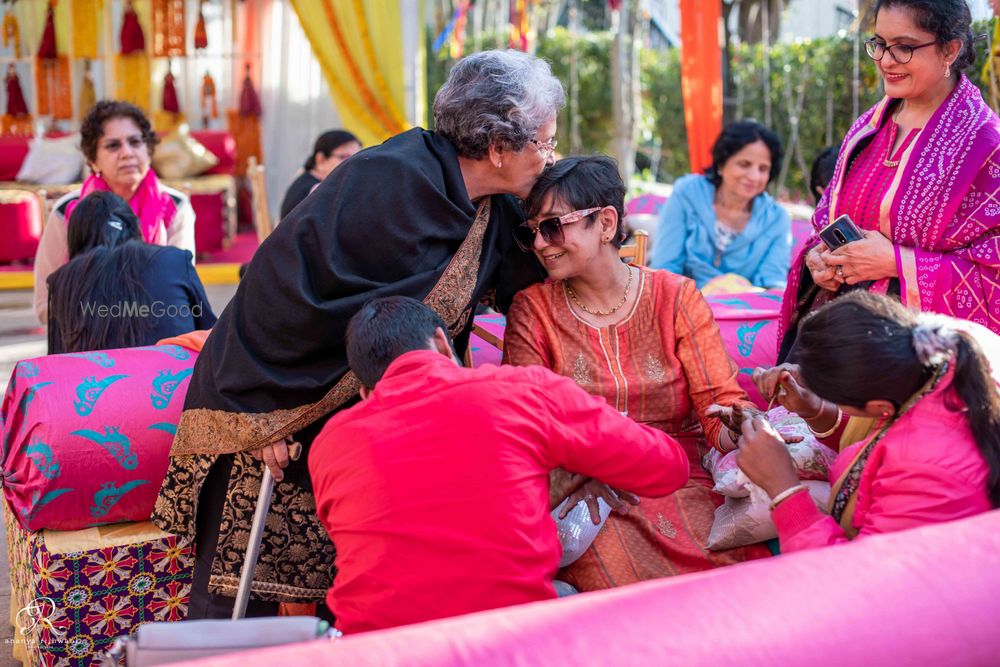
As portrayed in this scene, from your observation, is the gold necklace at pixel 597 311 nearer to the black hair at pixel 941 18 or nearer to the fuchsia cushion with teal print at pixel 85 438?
the black hair at pixel 941 18

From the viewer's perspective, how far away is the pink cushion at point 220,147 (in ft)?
33.5

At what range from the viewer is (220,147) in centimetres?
1021

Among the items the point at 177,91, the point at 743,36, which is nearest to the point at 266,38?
the point at 177,91

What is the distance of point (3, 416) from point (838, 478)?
7.40 ft

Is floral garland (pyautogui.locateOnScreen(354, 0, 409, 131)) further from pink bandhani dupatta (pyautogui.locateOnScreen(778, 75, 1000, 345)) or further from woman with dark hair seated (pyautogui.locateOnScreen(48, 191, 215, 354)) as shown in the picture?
pink bandhani dupatta (pyautogui.locateOnScreen(778, 75, 1000, 345))

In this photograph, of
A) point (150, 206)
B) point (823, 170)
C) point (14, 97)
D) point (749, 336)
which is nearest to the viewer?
point (749, 336)

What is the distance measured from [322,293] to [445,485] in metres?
0.79

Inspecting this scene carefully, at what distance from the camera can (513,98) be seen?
101 inches

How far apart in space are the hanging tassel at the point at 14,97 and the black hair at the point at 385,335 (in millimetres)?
9800

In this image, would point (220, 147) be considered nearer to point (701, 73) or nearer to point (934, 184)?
point (701, 73)

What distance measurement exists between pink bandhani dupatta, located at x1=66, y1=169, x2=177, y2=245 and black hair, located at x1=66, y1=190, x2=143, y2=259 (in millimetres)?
786

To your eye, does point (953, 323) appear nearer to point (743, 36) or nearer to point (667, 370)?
point (667, 370)

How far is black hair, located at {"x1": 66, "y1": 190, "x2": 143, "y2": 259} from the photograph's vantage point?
3758mm

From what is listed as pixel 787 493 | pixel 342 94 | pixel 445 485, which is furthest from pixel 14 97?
pixel 787 493
